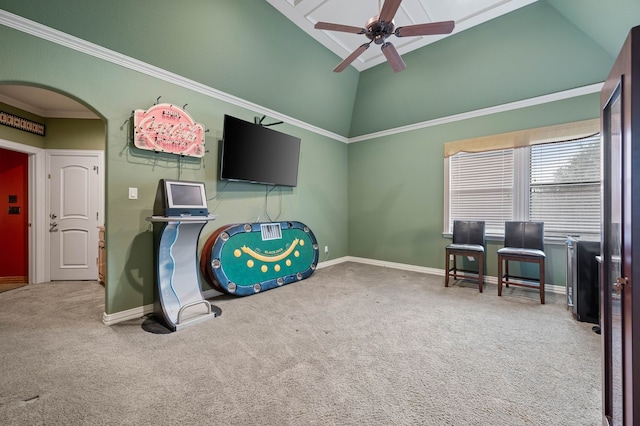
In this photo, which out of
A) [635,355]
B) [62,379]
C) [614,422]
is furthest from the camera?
[62,379]

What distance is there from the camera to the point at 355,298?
11.1 ft

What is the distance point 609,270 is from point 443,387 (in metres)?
1.14

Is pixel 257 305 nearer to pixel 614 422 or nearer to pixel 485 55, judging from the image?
pixel 614 422

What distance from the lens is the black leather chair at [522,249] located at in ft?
10.5

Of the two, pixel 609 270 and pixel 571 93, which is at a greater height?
pixel 571 93

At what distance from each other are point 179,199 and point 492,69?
448 centimetres

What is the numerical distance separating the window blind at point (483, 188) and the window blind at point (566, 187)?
1.01 feet

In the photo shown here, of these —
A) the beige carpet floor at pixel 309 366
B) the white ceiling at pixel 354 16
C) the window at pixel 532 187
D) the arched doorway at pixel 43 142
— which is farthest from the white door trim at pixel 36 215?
the window at pixel 532 187

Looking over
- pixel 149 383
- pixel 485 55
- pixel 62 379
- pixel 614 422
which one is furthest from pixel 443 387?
pixel 485 55

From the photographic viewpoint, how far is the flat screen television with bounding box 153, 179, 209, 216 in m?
2.55

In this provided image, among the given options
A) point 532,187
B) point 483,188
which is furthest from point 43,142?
point 532,187

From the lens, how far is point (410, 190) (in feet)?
16.1

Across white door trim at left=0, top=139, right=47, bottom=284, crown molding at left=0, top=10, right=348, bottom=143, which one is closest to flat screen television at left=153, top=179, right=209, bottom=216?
crown molding at left=0, top=10, right=348, bottom=143

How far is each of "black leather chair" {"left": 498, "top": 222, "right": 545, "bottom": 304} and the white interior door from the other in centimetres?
633
